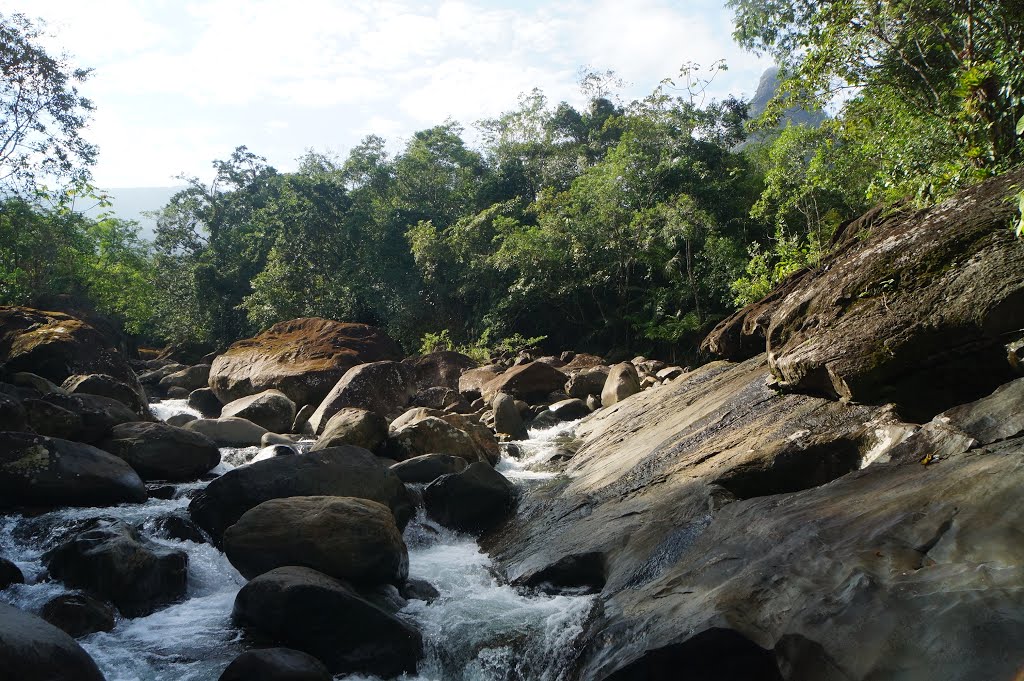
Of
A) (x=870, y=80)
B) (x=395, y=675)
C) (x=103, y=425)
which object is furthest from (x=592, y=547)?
(x=870, y=80)

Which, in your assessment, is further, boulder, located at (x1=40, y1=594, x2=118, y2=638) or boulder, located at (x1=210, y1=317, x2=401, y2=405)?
boulder, located at (x1=210, y1=317, x2=401, y2=405)

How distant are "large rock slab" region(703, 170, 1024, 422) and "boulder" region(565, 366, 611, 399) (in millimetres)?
8753

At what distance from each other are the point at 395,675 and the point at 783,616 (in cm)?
273

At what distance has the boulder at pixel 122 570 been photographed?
549cm

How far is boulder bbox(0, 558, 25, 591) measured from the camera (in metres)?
5.50

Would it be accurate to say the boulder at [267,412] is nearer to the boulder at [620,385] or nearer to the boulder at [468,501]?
the boulder at [468,501]

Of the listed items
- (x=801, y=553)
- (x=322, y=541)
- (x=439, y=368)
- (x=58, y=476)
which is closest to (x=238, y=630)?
(x=322, y=541)

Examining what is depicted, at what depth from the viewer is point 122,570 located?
18.1 feet

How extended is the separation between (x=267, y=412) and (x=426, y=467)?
5660 millimetres

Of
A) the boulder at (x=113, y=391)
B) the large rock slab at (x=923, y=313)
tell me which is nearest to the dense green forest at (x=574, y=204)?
the large rock slab at (x=923, y=313)

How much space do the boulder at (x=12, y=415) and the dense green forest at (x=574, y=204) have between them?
1094 cm

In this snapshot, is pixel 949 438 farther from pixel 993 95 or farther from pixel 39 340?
pixel 39 340

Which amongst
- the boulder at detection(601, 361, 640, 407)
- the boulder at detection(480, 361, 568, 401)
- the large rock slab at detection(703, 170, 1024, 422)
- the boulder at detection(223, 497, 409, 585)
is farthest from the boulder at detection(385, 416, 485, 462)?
the boulder at detection(480, 361, 568, 401)

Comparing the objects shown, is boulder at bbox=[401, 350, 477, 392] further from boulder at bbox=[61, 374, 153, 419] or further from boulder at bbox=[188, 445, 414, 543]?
boulder at bbox=[188, 445, 414, 543]
